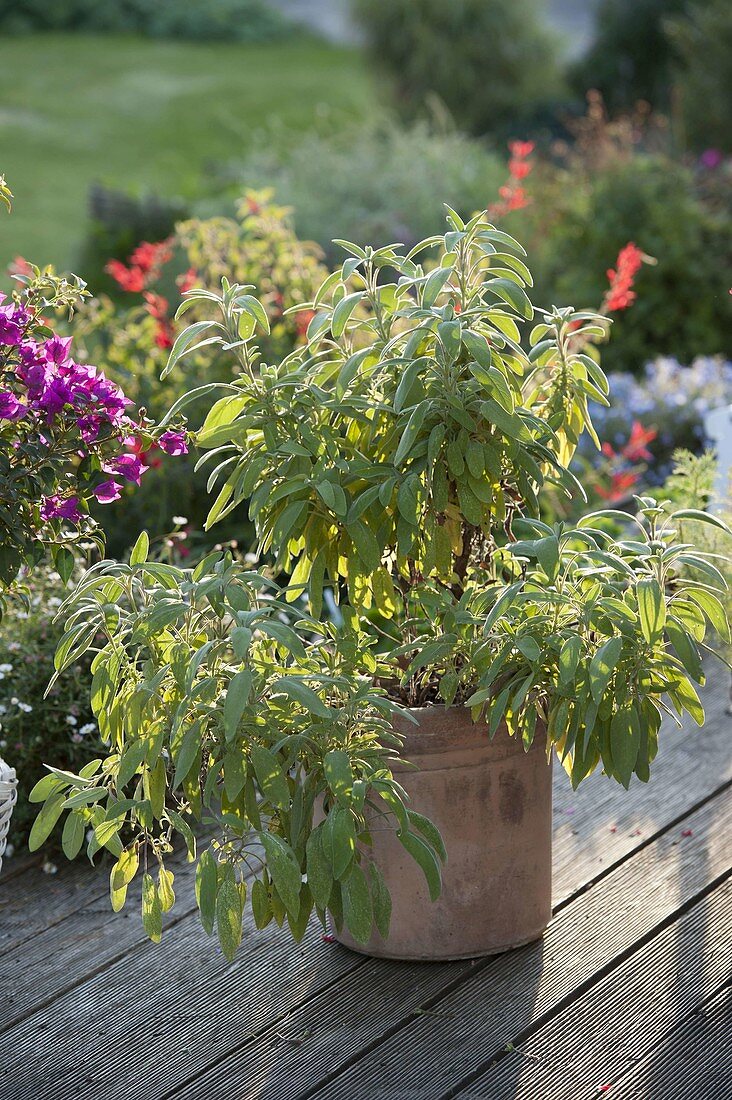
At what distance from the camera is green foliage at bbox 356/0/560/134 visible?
1033 cm

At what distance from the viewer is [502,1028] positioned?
1968 millimetres

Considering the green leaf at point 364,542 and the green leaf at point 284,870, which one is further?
the green leaf at point 364,542

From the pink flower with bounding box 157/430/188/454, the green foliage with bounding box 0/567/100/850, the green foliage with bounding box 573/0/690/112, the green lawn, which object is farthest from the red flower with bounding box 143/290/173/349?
the green foliage with bounding box 573/0/690/112

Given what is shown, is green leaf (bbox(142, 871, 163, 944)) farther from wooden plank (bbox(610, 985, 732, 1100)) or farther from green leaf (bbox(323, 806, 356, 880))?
wooden plank (bbox(610, 985, 732, 1100))

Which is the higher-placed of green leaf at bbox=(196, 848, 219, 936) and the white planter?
the white planter

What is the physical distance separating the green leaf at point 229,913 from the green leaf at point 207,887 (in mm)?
12

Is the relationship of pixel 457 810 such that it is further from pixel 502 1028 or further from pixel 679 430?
pixel 679 430

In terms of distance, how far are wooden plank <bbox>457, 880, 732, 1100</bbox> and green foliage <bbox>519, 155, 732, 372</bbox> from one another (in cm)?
323

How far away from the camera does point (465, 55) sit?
→ 1044 cm

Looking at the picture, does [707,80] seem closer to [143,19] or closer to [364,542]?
[364,542]

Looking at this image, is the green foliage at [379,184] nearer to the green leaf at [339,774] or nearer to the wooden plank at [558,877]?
the wooden plank at [558,877]

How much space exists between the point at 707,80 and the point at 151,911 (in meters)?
7.47

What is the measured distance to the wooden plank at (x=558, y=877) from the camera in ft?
7.11

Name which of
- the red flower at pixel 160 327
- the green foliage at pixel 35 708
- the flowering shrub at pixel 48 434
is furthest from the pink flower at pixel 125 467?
the red flower at pixel 160 327
